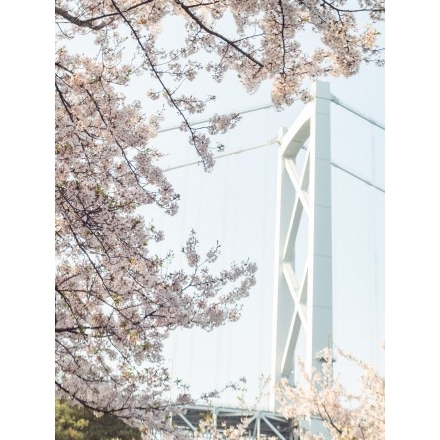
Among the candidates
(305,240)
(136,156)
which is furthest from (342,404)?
(305,240)

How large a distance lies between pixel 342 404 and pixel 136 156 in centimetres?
172

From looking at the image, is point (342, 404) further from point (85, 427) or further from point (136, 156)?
point (136, 156)

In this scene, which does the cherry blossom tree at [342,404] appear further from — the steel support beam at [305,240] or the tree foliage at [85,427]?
the tree foliage at [85,427]

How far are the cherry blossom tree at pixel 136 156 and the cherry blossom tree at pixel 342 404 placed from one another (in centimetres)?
109

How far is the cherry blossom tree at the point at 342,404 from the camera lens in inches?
112

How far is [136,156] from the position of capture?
181cm

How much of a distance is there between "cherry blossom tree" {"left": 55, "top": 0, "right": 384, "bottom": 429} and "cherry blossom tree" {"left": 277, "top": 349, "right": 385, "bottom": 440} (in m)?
1.09

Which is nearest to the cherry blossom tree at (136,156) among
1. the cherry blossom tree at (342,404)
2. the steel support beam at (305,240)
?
the cherry blossom tree at (342,404)

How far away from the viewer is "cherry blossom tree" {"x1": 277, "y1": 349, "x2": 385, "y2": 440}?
2848 mm
